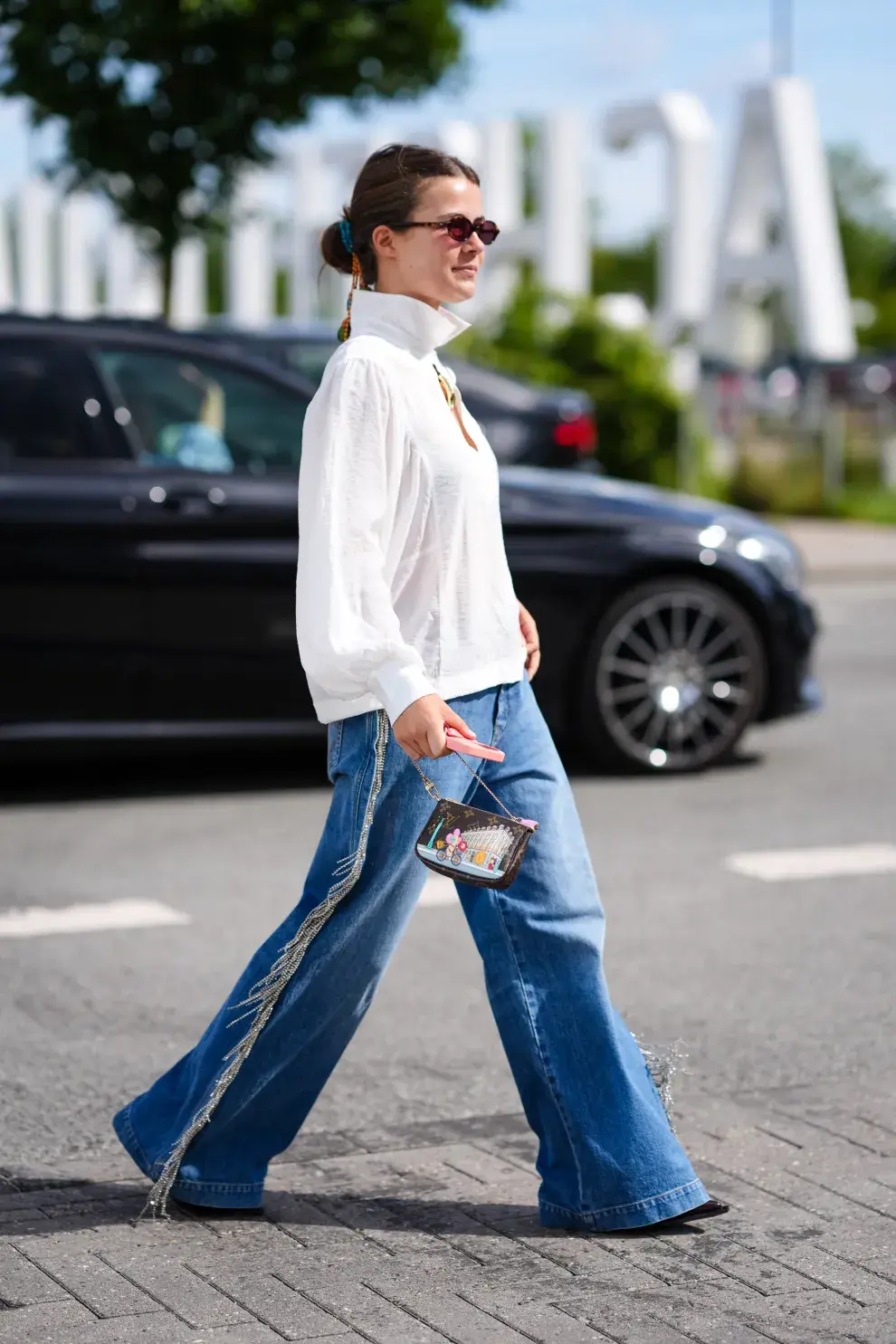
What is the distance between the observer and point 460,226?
12.3 ft

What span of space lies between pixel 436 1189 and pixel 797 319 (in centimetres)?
2333

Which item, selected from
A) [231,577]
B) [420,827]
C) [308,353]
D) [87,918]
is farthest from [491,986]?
[308,353]

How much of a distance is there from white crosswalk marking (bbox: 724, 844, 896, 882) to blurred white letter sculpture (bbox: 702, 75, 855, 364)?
19.4 meters

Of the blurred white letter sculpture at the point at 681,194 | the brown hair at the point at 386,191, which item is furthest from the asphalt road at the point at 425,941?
the blurred white letter sculpture at the point at 681,194

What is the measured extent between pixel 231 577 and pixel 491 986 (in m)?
4.28

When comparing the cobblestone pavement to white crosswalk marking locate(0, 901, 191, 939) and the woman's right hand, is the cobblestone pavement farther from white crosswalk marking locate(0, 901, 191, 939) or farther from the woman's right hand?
white crosswalk marking locate(0, 901, 191, 939)

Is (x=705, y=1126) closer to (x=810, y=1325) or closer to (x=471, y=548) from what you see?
(x=810, y=1325)

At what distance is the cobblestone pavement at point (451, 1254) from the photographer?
3469 millimetres

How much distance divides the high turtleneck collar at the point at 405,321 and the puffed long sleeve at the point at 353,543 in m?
0.12

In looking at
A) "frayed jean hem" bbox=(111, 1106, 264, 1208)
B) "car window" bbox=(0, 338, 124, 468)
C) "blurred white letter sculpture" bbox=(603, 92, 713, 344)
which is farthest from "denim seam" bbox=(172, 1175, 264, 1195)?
"blurred white letter sculpture" bbox=(603, 92, 713, 344)

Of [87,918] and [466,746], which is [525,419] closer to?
[87,918]

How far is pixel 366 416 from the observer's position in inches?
143

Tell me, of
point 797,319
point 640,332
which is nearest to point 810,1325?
point 640,332

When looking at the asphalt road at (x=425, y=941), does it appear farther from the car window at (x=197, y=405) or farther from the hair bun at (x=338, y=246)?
the hair bun at (x=338, y=246)
